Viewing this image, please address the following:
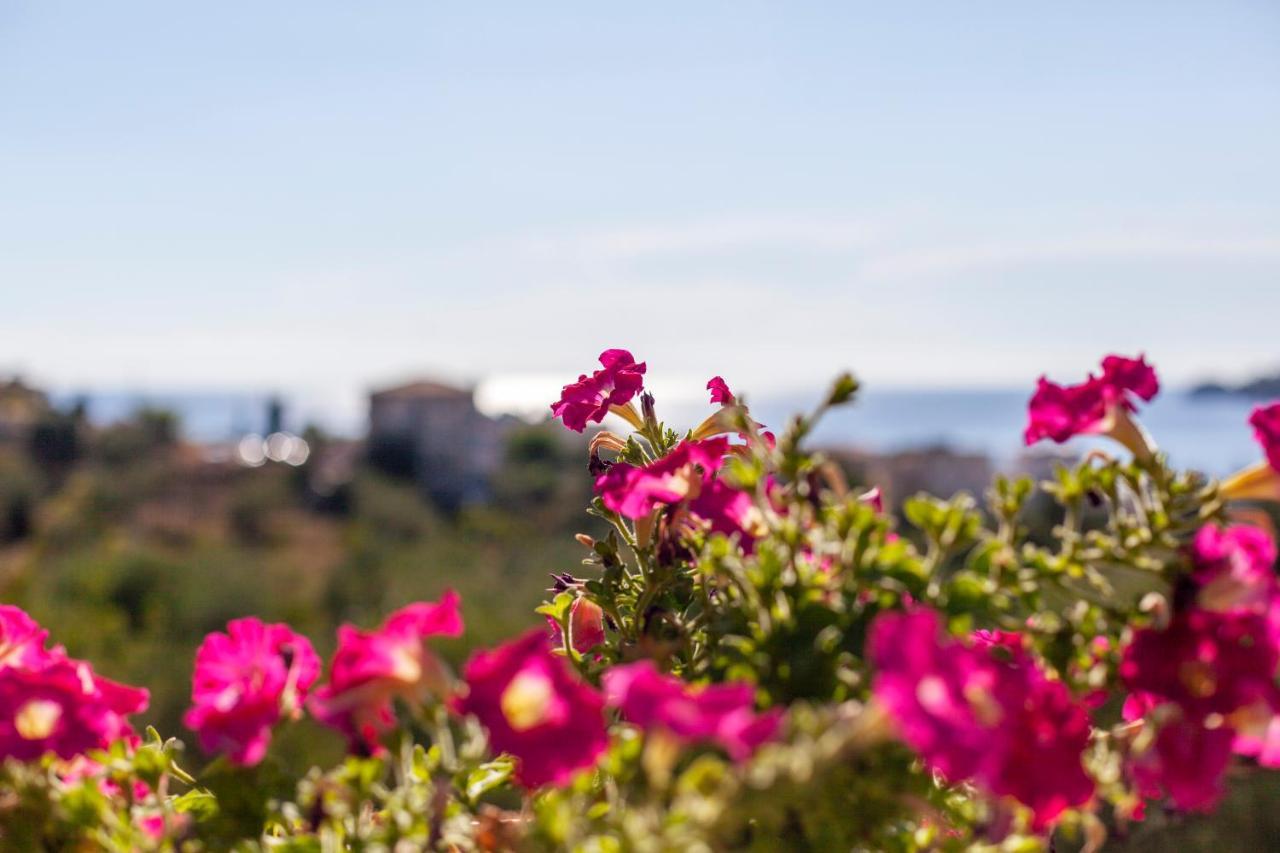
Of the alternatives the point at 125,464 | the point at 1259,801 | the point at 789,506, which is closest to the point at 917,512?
the point at 789,506

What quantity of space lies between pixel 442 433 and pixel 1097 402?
45141 mm

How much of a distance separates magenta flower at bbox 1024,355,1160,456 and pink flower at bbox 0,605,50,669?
1.25 meters

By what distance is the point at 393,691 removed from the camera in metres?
1.09

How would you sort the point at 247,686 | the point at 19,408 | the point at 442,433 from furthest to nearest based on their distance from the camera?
the point at 442,433
the point at 19,408
the point at 247,686

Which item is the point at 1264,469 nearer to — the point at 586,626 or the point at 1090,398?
the point at 1090,398

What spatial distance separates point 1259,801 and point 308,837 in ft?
38.0

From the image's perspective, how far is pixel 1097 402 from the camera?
1342 mm

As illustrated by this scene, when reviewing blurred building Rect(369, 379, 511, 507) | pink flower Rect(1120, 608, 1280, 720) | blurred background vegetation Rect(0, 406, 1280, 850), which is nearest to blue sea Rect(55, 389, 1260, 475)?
pink flower Rect(1120, 608, 1280, 720)

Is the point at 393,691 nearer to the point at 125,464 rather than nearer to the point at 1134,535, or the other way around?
the point at 1134,535

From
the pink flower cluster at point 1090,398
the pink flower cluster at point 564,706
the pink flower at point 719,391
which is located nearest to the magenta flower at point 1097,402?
the pink flower cluster at point 1090,398

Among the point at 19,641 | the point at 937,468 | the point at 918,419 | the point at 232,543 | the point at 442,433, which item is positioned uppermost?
the point at 19,641

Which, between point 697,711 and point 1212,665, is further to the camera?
point 1212,665

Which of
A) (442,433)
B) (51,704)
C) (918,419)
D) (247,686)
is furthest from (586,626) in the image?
(918,419)

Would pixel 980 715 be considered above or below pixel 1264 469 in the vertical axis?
below
